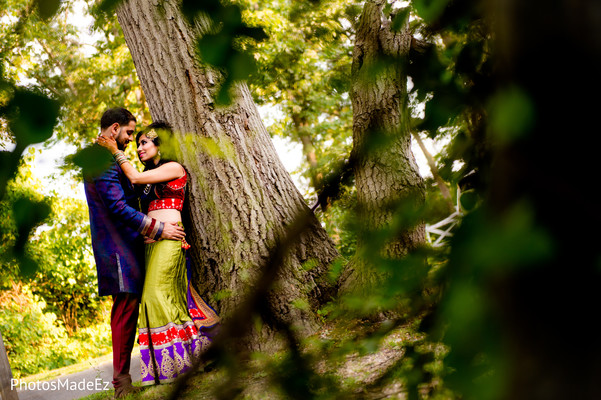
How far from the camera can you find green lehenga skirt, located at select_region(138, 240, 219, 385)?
3115 mm

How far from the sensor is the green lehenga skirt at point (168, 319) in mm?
3115

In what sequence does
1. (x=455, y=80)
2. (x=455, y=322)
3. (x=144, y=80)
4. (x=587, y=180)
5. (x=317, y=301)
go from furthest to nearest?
(x=144, y=80)
(x=317, y=301)
(x=455, y=80)
(x=455, y=322)
(x=587, y=180)

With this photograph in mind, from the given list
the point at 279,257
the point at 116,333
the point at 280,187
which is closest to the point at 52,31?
the point at 279,257

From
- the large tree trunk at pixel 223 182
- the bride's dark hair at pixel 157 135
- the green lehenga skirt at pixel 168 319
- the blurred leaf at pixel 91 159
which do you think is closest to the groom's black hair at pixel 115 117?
the bride's dark hair at pixel 157 135

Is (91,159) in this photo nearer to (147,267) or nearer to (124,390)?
(147,267)

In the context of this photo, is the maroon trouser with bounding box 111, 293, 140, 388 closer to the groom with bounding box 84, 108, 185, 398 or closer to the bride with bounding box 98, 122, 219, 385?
the groom with bounding box 84, 108, 185, 398

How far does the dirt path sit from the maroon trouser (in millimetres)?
1084

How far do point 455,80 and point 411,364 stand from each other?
58 cm

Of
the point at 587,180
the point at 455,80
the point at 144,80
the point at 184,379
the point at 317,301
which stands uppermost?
the point at 144,80

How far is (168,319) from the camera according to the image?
3115 mm

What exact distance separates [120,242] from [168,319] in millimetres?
657

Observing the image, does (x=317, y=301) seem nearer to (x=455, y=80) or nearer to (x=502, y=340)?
(x=455, y=80)

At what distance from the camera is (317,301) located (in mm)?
3152

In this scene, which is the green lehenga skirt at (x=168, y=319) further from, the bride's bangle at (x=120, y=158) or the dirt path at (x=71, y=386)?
the dirt path at (x=71, y=386)
